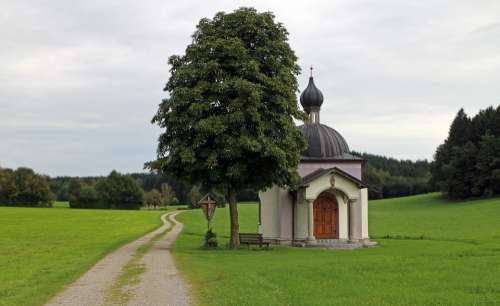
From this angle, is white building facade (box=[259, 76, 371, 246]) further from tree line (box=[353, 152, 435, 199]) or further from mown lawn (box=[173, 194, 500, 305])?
tree line (box=[353, 152, 435, 199])

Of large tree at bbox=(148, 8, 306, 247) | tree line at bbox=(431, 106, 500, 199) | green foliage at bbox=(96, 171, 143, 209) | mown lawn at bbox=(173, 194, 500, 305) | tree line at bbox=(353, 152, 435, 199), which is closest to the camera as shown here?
mown lawn at bbox=(173, 194, 500, 305)

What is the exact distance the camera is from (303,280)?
61.6ft

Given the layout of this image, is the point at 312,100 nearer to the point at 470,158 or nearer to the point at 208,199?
the point at 208,199

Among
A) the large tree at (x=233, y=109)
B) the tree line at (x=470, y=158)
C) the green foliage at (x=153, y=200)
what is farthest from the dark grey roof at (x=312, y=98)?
the green foliage at (x=153, y=200)

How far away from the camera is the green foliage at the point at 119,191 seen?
148 meters

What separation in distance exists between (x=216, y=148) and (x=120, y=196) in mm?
119975

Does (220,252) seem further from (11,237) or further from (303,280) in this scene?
(11,237)

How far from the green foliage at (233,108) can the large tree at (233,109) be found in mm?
53

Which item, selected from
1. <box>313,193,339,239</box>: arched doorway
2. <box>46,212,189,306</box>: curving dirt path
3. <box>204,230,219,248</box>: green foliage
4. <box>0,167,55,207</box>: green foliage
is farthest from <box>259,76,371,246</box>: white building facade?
<box>0,167,55,207</box>: green foliage

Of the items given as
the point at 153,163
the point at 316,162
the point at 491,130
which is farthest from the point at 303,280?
the point at 491,130

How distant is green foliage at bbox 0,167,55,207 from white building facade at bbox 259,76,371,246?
106 meters

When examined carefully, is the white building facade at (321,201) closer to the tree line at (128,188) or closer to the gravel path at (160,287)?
the gravel path at (160,287)

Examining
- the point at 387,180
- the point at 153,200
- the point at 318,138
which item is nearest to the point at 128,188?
the point at 153,200

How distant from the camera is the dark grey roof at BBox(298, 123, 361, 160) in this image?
139ft
